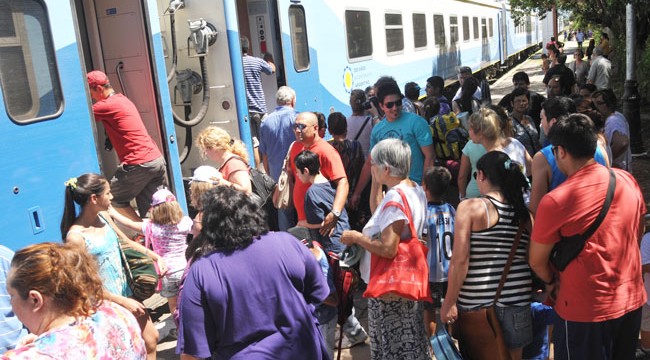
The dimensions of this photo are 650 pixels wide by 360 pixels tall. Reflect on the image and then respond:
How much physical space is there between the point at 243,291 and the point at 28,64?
279 centimetres

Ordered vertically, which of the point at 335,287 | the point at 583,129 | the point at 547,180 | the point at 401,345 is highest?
the point at 583,129

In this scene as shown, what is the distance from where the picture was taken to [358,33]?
30.2 feet

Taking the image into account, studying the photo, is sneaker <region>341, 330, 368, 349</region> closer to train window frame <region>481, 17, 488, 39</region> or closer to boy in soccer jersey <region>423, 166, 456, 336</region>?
boy in soccer jersey <region>423, 166, 456, 336</region>

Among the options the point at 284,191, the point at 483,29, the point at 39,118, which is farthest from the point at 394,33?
the point at 483,29

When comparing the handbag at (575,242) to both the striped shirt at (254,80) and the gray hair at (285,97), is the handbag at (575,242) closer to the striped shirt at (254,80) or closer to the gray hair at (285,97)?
the gray hair at (285,97)

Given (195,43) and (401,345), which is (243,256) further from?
(195,43)

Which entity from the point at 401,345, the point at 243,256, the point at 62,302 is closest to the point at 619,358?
the point at 401,345

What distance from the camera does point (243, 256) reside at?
2.38 meters

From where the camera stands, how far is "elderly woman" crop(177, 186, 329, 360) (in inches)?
91.0

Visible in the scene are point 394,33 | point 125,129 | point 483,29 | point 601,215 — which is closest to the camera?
point 601,215

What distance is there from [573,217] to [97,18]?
4.82 m

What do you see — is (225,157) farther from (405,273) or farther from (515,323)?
(515,323)

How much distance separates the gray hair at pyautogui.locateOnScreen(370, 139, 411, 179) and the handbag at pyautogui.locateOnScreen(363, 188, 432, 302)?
0.14 metres

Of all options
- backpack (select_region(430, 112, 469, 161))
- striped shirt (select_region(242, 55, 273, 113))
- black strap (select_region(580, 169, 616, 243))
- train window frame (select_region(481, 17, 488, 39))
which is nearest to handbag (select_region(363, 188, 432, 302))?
black strap (select_region(580, 169, 616, 243))
